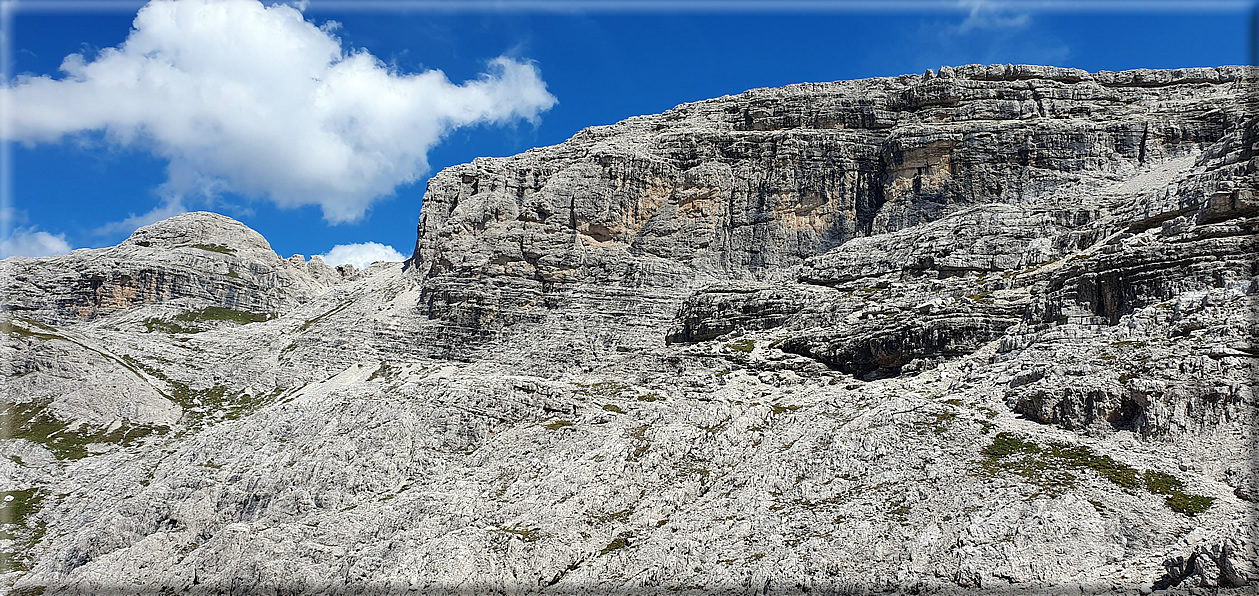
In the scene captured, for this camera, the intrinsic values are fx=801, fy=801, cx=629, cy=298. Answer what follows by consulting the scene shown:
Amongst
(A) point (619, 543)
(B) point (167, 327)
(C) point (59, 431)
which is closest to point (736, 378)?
(A) point (619, 543)

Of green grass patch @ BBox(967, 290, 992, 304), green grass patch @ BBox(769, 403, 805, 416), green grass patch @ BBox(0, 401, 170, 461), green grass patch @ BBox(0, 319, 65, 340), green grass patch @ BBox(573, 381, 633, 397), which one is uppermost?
green grass patch @ BBox(967, 290, 992, 304)

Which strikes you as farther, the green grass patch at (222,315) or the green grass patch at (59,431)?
the green grass patch at (222,315)

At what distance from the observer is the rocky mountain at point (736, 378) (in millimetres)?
47250

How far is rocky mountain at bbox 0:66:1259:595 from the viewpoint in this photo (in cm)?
4725

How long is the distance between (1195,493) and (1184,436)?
5704mm

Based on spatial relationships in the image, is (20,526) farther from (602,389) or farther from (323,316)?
(323,316)

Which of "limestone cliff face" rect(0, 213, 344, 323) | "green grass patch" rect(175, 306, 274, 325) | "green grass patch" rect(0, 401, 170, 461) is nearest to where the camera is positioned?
"green grass patch" rect(0, 401, 170, 461)

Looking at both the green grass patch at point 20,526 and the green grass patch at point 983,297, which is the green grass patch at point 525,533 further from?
the green grass patch at point 20,526

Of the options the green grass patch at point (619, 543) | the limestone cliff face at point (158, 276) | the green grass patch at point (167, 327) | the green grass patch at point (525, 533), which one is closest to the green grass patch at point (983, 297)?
the green grass patch at point (619, 543)

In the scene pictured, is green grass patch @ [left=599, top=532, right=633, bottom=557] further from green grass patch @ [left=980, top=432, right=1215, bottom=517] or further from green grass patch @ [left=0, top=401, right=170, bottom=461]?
green grass patch @ [left=0, top=401, right=170, bottom=461]

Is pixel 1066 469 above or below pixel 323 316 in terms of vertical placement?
below

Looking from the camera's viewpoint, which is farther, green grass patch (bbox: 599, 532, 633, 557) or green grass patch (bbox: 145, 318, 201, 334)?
green grass patch (bbox: 145, 318, 201, 334)

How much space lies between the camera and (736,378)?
80812mm

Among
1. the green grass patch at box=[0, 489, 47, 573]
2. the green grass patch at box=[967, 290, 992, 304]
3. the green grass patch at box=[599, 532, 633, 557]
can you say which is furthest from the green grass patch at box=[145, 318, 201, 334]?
the green grass patch at box=[967, 290, 992, 304]
